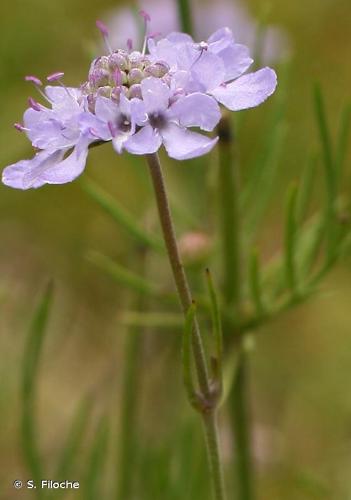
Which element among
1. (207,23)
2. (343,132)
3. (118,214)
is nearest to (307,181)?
(343,132)

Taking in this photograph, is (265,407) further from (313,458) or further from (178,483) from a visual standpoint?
(178,483)

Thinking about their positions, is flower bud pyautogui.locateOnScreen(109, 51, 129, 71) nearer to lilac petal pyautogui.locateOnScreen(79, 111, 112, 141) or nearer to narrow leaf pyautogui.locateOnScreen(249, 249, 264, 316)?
lilac petal pyautogui.locateOnScreen(79, 111, 112, 141)

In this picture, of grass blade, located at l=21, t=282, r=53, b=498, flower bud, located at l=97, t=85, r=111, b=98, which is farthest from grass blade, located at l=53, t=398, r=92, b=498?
flower bud, located at l=97, t=85, r=111, b=98

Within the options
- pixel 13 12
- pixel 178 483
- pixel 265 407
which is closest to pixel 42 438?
pixel 265 407

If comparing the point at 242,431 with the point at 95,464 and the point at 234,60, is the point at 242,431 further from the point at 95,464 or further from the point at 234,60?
the point at 234,60

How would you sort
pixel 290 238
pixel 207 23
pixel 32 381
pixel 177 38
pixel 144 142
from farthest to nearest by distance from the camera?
pixel 207 23
pixel 32 381
pixel 290 238
pixel 177 38
pixel 144 142

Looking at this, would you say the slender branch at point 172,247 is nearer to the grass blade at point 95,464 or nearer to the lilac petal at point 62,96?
the lilac petal at point 62,96

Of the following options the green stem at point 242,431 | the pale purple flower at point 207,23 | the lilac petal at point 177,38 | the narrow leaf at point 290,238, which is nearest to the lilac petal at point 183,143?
the lilac petal at point 177,38
